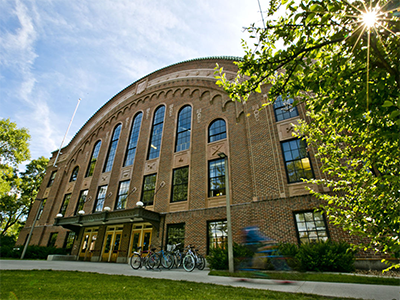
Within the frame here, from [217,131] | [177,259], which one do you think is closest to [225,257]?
[177,259]

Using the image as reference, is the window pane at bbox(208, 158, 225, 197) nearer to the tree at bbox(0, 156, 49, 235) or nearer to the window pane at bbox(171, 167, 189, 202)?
the window pane at bbox(171, 167, 189, 202)

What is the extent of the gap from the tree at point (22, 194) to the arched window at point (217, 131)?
3273cm

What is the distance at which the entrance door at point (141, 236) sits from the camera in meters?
14.6

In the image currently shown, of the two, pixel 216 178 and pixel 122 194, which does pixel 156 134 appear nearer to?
pixel 122 194

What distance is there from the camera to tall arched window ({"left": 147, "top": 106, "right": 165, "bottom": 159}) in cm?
1842

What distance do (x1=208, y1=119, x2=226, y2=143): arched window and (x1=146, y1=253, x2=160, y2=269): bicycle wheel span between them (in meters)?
8.60

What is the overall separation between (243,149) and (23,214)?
43.6 metres

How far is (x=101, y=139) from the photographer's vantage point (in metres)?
24.1

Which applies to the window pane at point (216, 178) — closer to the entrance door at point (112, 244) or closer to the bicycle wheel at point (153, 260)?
the bicycle wheel at point (153, 260)

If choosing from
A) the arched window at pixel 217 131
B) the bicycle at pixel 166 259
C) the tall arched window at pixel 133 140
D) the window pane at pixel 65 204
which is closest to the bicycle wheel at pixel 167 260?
the bicycle at pixel 166 259

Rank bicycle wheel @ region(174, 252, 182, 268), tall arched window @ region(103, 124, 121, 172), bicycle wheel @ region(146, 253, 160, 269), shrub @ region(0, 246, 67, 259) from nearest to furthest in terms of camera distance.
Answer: bicycle wheel @ region(146, 253, 160, 269), bicycle wheel @ region(174, 252, 182, 268), shrub @ region(0, 246, 67, 259), tall arched window @ region(103, 124, 121, 172)

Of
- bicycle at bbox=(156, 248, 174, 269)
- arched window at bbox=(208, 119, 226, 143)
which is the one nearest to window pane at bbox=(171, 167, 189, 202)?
arched window at bbox=(208, 119, 226, 143)

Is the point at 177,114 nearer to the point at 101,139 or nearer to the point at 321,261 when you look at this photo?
the point at 101,139

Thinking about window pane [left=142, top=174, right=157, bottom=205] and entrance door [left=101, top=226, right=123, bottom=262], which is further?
window pane [left=142, top=174, right=157, bottom=205]
